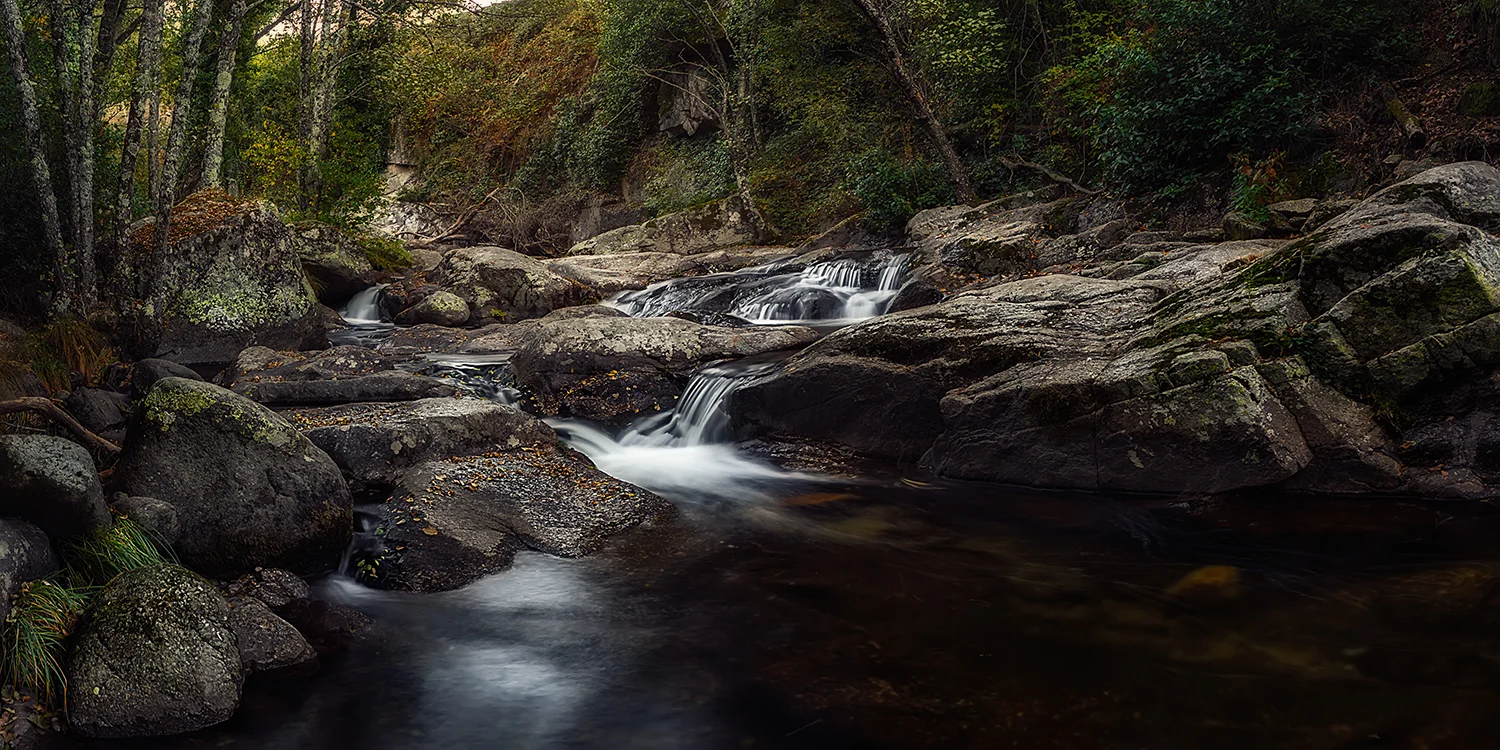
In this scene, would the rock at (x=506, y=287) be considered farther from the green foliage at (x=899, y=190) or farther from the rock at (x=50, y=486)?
the rock at (x=50, y=486)

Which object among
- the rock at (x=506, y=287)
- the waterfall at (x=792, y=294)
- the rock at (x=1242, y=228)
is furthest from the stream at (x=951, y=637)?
the rock at (x=506, y=287)

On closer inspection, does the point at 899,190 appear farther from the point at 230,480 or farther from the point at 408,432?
the point at 230,480

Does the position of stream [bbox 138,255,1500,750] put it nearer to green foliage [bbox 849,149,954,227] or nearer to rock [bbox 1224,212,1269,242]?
rock [bbox 1224,212,1269,242]

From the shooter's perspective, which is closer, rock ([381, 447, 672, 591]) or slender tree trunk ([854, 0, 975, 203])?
rock ([381, 447, 672, 591])

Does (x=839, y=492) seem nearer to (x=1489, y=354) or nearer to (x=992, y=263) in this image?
(x=1489, y=354)

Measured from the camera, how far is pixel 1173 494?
6.21 meters

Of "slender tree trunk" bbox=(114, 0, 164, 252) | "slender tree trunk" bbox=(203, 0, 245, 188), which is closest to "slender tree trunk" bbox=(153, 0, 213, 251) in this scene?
"slender tree trunk" bbox=(114, 0, 164, 252)

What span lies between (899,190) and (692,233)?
274 inches

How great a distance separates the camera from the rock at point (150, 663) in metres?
3.63

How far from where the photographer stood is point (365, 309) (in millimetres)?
16906

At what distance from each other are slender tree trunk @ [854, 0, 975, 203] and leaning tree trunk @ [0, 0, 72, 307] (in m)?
13.6

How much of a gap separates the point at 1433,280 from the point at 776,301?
958cm

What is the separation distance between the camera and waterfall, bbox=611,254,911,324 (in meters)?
13.8

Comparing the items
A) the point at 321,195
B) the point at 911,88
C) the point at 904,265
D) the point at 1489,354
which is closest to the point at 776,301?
the point at 904,265
